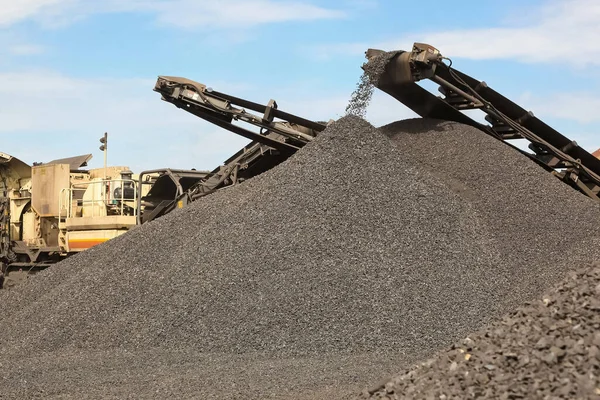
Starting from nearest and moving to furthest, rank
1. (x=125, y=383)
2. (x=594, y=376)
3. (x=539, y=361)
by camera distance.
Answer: (x=594, y=376), (x=539, y=361), (x=125, y=383)

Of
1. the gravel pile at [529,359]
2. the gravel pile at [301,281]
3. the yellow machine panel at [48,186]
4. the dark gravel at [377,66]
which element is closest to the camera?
the gravel pile at [529,359]

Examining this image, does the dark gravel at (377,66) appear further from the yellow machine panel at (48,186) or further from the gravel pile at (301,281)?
the yellow machine panel at (48,186)

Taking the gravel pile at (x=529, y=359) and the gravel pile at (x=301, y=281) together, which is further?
the gravel pile at (x=301, y=281)

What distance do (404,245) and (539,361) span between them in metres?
5.49

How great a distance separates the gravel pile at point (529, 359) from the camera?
15.1 ft

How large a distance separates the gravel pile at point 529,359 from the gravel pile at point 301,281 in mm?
1675

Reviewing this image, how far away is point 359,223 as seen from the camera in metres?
10.5

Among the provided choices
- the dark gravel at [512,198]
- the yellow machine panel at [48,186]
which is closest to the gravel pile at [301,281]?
the dark gravel at [512,198]

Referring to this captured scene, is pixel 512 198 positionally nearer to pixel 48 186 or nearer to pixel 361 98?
pixel 361 98

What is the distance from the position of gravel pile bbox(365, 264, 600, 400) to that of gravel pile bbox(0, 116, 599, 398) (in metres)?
1.68

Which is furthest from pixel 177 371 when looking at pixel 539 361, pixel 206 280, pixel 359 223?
pixel 539 361

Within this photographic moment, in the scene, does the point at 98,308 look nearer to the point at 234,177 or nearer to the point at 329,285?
the point at 329,285

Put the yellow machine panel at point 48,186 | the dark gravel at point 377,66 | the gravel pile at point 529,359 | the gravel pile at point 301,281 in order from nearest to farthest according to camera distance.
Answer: the gravel pile at point 529,359 → the gravel pile at point 301,281 → the dark gravel at point 377,66 → the yellow machine panel at point 48,186

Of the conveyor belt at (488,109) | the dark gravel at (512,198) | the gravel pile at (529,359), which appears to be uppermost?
the conveyor belt at (488,109)
